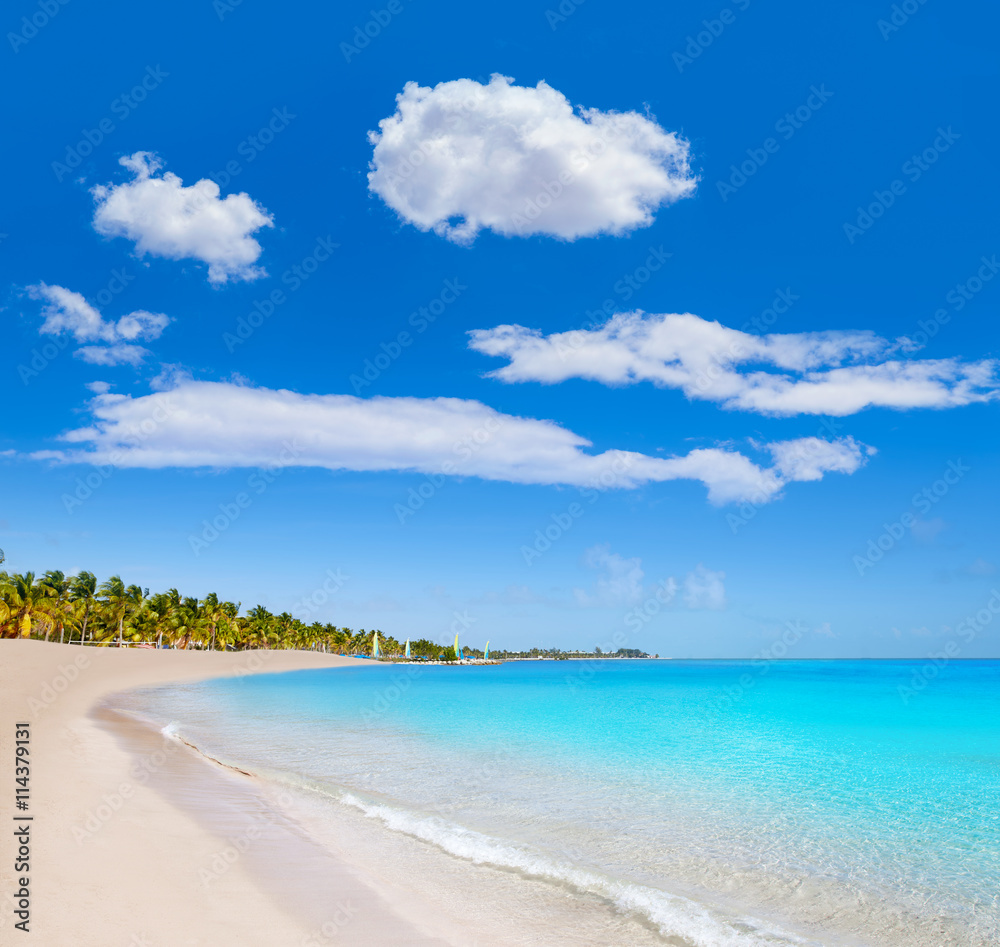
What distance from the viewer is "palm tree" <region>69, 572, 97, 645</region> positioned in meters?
94.8

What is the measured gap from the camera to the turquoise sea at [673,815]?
10258mm

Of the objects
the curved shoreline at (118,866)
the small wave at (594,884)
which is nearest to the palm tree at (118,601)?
the curved shoreline at (118,866)

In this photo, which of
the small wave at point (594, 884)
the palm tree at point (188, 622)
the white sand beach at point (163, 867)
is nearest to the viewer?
the white sand beach at point (163, 867)

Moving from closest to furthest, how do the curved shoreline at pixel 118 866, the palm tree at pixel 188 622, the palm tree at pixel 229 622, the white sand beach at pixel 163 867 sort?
the curved shoreline at pixel 118 866, the white sand beach at pixel 163 867, the palm tree at pixel 188 622, the palm tree at pixel 229 622

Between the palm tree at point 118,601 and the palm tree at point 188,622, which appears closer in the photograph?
the palm tree at point 118,601

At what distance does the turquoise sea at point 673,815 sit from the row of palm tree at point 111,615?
6301cm

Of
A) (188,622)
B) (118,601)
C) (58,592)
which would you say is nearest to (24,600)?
(58,592)

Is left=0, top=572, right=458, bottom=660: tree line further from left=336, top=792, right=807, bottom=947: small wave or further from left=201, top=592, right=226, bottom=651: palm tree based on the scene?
left=336, top=792, right=807, bottom=947: small wave

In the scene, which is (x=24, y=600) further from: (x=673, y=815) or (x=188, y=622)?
(x=673, y=815)

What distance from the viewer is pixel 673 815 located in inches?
631

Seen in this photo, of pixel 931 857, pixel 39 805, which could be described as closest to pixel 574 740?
pixel 931 857

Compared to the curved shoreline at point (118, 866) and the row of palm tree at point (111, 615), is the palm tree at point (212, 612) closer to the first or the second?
the row of palm tree at point (111, 615)

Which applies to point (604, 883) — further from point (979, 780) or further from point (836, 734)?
point (836, 734)

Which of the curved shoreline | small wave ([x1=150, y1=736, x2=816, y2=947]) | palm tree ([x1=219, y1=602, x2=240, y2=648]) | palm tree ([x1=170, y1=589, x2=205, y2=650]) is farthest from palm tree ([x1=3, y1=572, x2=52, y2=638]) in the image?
small wave ([x1=150, y1=736, x2=816, y2=947])
